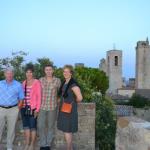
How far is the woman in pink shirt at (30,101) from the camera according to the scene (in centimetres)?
893

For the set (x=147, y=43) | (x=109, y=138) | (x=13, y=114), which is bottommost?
(x=109, y=138)

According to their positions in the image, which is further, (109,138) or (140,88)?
(140,88)

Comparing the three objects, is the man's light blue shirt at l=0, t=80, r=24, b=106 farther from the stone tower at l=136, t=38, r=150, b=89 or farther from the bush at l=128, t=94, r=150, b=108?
the stone tower at l=136, t=38, r=150, b=89

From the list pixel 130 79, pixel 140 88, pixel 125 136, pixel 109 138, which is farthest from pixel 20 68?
pixel 130 79

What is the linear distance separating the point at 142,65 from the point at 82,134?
88.9m

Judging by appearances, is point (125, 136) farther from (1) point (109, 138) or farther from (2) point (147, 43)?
(2) point (147, 43)

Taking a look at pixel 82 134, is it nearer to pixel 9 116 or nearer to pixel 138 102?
pixel 9 116

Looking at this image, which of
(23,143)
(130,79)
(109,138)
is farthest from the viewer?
(130,79)

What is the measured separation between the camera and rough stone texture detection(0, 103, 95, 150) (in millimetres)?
10414

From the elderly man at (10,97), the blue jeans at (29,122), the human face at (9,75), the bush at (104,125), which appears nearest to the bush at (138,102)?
the bush at (104,125)

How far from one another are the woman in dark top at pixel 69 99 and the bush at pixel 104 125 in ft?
11.7

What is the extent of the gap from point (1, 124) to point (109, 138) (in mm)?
4358

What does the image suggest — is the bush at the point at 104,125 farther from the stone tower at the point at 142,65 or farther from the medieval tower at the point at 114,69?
the medieval tower at the point at 114,69

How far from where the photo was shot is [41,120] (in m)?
9.12
